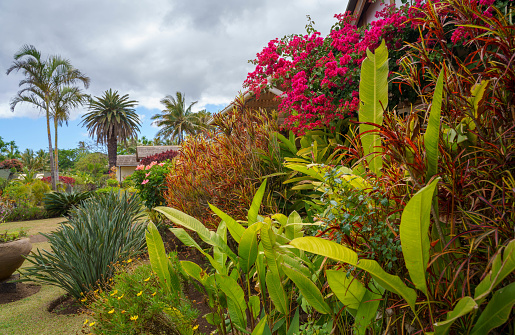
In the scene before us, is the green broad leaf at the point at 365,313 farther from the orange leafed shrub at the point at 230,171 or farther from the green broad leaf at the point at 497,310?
the orange leafed shrub at the point at 230,171

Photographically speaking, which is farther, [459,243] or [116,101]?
[116,101]

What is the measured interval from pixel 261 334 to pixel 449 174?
4.50ft

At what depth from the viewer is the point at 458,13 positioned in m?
1.74

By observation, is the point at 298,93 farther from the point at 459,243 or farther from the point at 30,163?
the point at 30,163

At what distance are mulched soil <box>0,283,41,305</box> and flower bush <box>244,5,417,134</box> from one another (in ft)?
16.9

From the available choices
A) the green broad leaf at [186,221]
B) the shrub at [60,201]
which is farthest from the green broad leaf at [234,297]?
the shrub at [60,201]

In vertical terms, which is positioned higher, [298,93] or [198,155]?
[298,93]

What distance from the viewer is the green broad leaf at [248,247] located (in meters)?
2.21

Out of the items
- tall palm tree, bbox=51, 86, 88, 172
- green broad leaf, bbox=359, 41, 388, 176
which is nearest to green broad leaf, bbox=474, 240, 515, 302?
green broad leaf, bbox=359, 41, 388, 176

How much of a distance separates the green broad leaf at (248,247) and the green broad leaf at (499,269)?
4.16 feet

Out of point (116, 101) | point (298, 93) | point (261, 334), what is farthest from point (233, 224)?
point (116, 101)

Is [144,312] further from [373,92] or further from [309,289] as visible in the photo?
[373,92]

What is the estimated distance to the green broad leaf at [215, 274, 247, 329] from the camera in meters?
2.12

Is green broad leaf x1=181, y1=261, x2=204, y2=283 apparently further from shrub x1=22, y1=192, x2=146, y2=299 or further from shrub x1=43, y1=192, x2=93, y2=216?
shrub x1=43, y1=192, x2=93, y2=216
